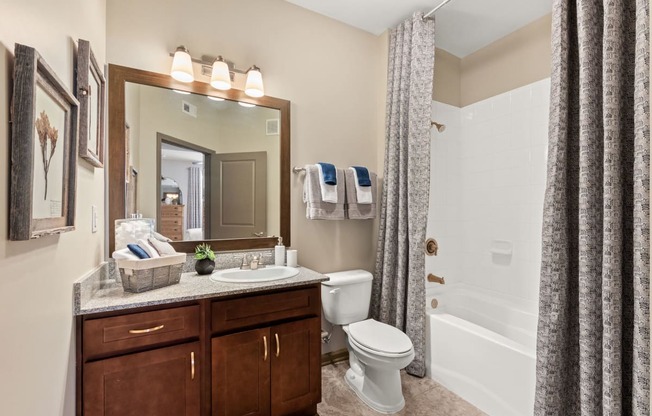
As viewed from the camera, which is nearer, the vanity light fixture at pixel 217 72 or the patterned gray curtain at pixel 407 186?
the vanity light fixture at pixel 217 72

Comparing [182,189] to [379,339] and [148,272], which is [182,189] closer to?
[148,272]

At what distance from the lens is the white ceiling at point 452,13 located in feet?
7.24

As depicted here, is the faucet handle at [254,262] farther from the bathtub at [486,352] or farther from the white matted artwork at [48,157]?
the bathtub at [486,352]

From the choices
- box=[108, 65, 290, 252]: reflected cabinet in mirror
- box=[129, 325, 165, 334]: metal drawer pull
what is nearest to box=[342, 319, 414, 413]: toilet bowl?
box=[108, 65, 290, 252]: reflected cabinet in mirror

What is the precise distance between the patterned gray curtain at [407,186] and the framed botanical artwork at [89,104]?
1.84 metres

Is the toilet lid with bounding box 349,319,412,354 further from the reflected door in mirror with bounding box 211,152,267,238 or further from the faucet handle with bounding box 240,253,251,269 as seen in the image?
the reflected door in mirror with bounding box 211,152,267,238

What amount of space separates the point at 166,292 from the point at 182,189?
2.36ft

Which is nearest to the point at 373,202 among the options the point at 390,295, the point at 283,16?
the point at 390,295

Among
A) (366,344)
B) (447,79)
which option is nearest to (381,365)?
(366,344)

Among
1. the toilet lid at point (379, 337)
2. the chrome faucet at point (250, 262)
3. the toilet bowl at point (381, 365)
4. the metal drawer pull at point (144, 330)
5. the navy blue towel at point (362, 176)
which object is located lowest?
the toilet bowl at point (381, 365)

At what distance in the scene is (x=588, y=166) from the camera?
1.23 m

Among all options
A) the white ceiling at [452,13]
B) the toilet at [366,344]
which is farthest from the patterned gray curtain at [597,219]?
the white ceiling at [452,13]

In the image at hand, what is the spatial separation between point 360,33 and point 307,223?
1.67 metres

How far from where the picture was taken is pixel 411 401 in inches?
74.6
